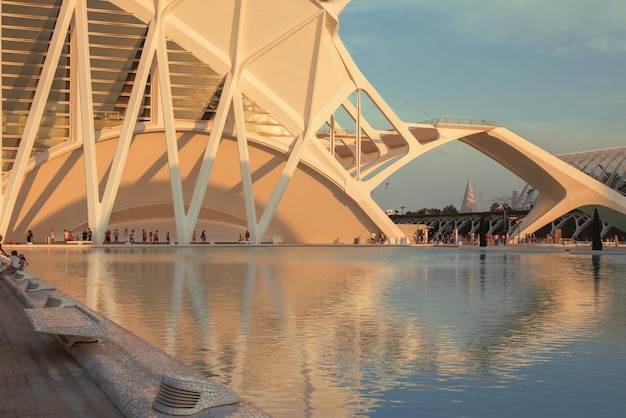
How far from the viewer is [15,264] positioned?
60.5 ft

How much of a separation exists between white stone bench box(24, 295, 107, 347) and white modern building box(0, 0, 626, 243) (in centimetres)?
3351

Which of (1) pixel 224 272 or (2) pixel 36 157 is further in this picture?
(2) pixel 36 157

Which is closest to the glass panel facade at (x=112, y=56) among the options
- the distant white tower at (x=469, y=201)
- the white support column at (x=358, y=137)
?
the white support column at (x=358, y=137)

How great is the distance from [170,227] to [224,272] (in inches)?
1247

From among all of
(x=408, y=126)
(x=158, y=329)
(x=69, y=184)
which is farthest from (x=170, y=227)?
(x=158, y=329)

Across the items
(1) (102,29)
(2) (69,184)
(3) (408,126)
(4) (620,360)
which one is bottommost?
(4) (620,360)

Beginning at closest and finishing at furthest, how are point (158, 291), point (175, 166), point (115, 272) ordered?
point (158, 291) → point (115, 272) → point (175, 166)

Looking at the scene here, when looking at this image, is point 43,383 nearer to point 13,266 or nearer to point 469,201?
point 13,266

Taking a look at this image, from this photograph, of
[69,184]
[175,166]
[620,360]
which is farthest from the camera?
[69,184]

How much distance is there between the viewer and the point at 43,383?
6.62 metres

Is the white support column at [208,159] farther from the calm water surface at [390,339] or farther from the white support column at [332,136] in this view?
the calm water surface at [390,339]

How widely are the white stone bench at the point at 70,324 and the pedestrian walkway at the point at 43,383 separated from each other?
0.25 metres

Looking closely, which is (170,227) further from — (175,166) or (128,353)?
(128,353)

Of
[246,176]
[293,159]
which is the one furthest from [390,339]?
[293,159]
